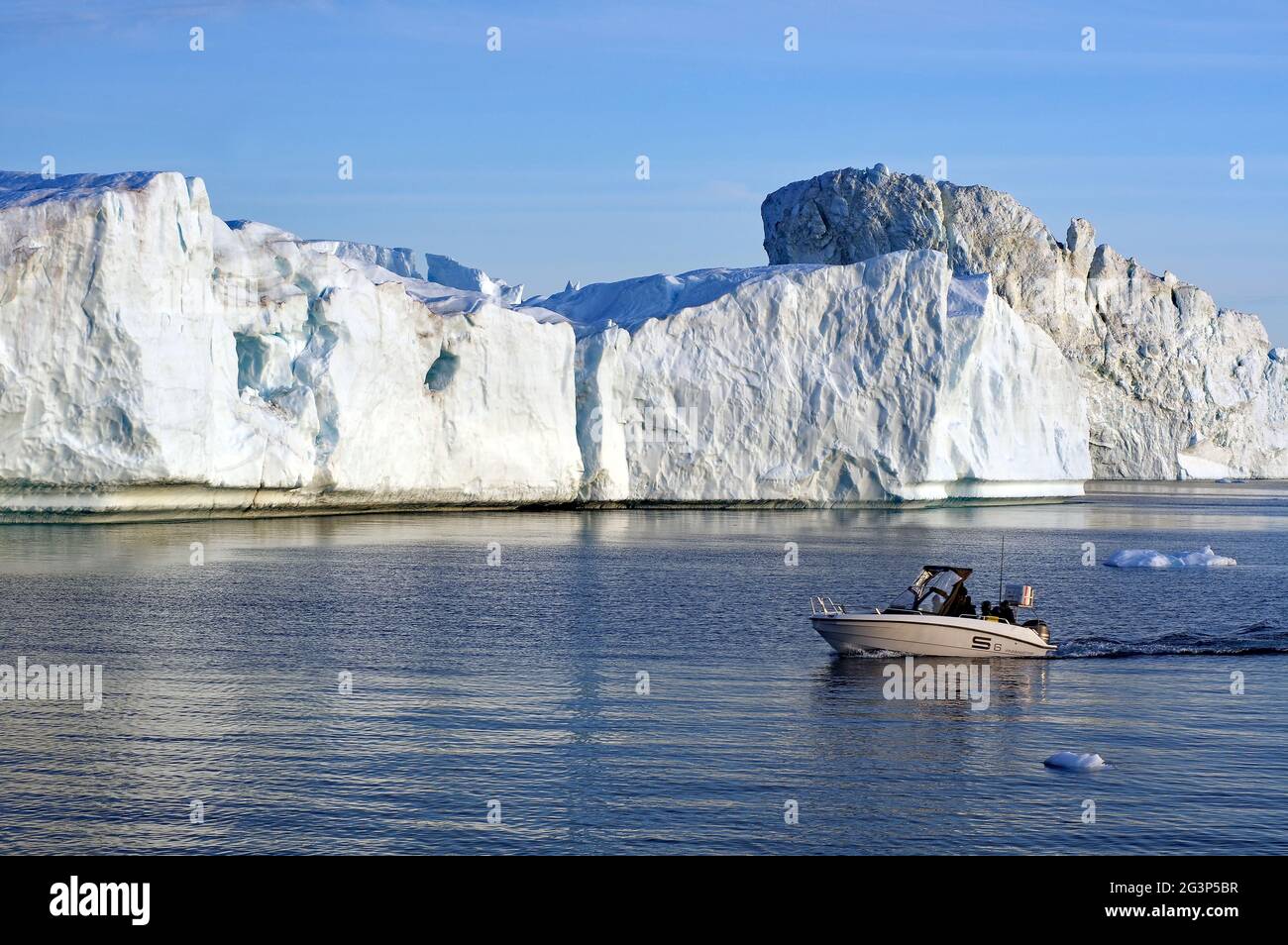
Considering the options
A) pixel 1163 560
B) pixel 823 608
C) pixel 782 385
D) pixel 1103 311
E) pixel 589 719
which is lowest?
pixel 589 719

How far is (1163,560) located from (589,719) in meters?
22.9

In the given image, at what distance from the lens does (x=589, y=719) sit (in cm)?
1347

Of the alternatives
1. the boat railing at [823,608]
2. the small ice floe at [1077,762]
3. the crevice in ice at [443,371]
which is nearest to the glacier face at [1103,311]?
the crevice in ice at [443,371]

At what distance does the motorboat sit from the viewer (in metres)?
18.1

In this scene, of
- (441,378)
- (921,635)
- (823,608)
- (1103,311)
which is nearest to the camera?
(921,635)

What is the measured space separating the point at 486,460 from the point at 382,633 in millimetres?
26325

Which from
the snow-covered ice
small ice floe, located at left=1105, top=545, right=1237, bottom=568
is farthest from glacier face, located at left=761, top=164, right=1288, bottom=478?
small ice floe, located at left=1105, top=545, right=1237, bottom=568

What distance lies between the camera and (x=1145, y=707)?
15.0 metres

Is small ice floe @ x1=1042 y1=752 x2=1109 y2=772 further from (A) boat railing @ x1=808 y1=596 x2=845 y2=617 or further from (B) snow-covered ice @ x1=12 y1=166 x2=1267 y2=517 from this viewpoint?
(B) snow-covered ice @ x1=12 y1=166 x2=1267 y2=517

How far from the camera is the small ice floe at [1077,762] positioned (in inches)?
464

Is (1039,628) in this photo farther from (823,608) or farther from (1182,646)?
(823,608)

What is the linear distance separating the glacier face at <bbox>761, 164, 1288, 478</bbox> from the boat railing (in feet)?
187

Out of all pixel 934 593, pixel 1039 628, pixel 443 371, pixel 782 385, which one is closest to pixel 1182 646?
pixel 1039 628
